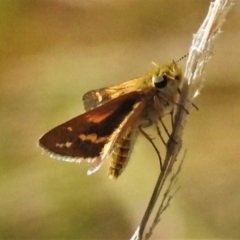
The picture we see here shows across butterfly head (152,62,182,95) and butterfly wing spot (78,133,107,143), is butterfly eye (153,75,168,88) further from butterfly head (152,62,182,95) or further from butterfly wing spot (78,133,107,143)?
butterfly wing spot (78,133,107,143)

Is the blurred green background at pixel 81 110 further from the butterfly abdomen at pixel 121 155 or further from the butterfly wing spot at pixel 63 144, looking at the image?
the butterfly wing spot at pixel 63 144

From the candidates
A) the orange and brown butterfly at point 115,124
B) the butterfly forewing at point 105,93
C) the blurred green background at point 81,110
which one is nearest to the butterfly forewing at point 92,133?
the orange and brown butterfly at point 115,124

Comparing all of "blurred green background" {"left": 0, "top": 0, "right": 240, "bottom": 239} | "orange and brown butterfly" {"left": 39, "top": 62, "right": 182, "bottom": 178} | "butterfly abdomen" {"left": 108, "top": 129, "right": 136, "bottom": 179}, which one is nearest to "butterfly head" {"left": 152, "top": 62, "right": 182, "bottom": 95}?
"orange and brown butterfly" {"left": 39, "top": 62, "right": 182, "bottom": 178}

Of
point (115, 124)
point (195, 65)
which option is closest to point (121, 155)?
point (115, 124)

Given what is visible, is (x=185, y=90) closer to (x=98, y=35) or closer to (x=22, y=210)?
(x=22, y=210)

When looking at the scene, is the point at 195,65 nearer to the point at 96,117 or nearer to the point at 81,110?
the point at 96,117
